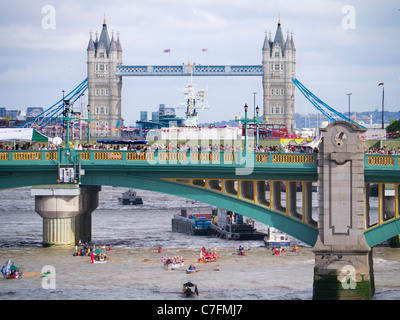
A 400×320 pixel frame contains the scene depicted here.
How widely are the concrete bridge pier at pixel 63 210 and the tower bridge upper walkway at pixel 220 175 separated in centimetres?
535

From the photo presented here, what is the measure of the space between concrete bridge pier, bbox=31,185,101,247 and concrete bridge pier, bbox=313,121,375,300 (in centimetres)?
2162

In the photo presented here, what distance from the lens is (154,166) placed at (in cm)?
5462

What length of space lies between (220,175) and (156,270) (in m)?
10.9

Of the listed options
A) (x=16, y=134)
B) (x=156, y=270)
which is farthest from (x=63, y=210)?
(x=156, y=270)

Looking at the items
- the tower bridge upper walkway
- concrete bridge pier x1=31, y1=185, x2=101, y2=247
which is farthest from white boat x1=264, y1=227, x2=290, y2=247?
the tower bridge upper walkway

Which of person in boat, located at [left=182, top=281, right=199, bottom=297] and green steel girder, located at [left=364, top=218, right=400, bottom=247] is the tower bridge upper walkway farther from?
person in boat, located at [left=182, top=281, right=199, bottom=297]

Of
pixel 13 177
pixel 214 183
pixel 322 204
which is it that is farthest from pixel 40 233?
pixel 322 204

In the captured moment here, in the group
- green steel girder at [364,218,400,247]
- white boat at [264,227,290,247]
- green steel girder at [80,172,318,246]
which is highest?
green steel girder at [80,172,318,246]

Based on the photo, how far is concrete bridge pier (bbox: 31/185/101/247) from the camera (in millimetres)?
63844

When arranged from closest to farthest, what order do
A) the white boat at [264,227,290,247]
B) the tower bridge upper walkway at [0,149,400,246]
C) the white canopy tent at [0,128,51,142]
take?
the tower bridge upper walkway at [0,149,400,246]
the white canopy tent at [0,128,51,142]
the white boat at [264,227,290,247]

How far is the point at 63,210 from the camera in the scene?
64.1 meters

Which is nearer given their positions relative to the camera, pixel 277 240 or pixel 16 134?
pixel 16 134

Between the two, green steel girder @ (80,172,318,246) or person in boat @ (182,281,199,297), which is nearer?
green steel girder @ (80,172,318,246)

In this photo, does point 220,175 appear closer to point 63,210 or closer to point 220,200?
point 220,200
